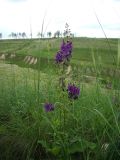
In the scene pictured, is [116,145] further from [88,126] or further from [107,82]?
[107,82]

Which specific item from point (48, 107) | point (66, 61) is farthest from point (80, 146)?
Answer: point (66, 61)

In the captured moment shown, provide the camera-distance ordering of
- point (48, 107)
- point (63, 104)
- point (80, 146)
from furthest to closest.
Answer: point (48, 107) → point (63, 104) → point (80, 146)

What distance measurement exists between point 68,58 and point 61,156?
2.94ft

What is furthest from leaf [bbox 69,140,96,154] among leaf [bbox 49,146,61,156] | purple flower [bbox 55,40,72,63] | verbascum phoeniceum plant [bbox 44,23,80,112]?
purple flower [bbox 55,40,72,63]

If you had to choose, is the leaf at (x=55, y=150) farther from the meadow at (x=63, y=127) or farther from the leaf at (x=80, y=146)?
the leaf at (x=80, y=146)

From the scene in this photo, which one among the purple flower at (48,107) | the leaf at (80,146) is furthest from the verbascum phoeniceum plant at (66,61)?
the leaf at (80,146)

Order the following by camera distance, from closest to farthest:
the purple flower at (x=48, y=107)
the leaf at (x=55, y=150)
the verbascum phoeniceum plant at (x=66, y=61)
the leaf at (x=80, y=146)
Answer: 1. the leaf at (x=80, y=146)
2. the leaf at (x=55, y=150)
3. the verbascum phoeniceum plant at (x=66, y=61)
4. the purple flower at (x=48, y=107)

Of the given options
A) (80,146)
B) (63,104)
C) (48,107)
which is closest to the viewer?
(80,146)

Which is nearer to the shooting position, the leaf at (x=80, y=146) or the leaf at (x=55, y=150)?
the leaf at (x=80, y=146)

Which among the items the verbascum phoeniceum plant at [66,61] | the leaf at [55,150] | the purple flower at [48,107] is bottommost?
the leaf at [55,150]

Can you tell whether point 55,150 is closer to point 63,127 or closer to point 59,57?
point 63,127

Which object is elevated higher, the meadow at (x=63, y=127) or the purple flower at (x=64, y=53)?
the purple flower at (x=64, y=53)

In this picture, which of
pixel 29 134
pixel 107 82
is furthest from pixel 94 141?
pixel 107 82

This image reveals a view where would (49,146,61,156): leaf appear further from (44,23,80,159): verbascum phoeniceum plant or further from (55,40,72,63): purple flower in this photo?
(55,40,72,63): purple flower
